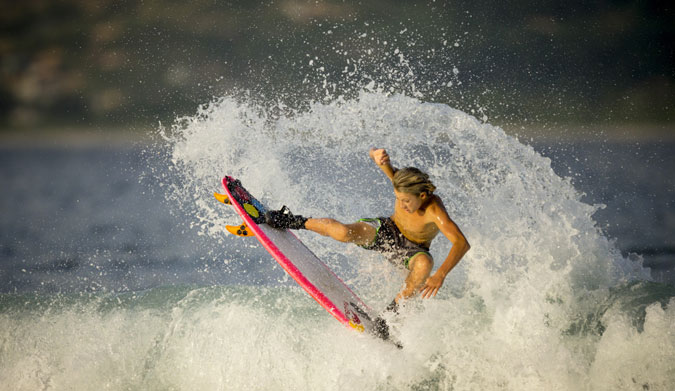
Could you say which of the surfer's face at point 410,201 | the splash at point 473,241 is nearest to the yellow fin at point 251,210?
the splash at point 473,241

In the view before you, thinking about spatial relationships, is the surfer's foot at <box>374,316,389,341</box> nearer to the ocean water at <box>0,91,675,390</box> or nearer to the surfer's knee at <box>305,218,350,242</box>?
the ocean water at <box>0,91,675,390</box>

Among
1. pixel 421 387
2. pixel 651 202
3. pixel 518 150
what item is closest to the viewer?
pixel 421 387

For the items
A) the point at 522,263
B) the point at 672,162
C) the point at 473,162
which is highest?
the point at 473,162

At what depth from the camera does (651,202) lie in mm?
10711

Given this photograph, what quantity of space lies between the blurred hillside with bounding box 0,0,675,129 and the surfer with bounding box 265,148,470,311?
14.9m

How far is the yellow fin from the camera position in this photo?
501 centimetres

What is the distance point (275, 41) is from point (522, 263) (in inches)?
636

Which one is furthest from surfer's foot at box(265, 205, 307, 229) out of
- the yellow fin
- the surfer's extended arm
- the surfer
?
the surfer's extended arm

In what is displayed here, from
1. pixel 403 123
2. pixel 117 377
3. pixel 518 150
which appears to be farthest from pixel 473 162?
pixel 117 377

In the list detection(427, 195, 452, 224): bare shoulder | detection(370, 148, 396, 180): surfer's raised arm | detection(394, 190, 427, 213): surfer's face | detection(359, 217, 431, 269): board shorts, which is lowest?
detection(359, 217, 431, 269): board shorts

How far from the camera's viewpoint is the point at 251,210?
5066mm

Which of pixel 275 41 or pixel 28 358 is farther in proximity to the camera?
pixel 275 41

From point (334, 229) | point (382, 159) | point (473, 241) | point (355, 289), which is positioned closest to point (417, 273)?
point (334, 229)

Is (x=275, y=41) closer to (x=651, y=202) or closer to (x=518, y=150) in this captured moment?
(x=651, y=202)
